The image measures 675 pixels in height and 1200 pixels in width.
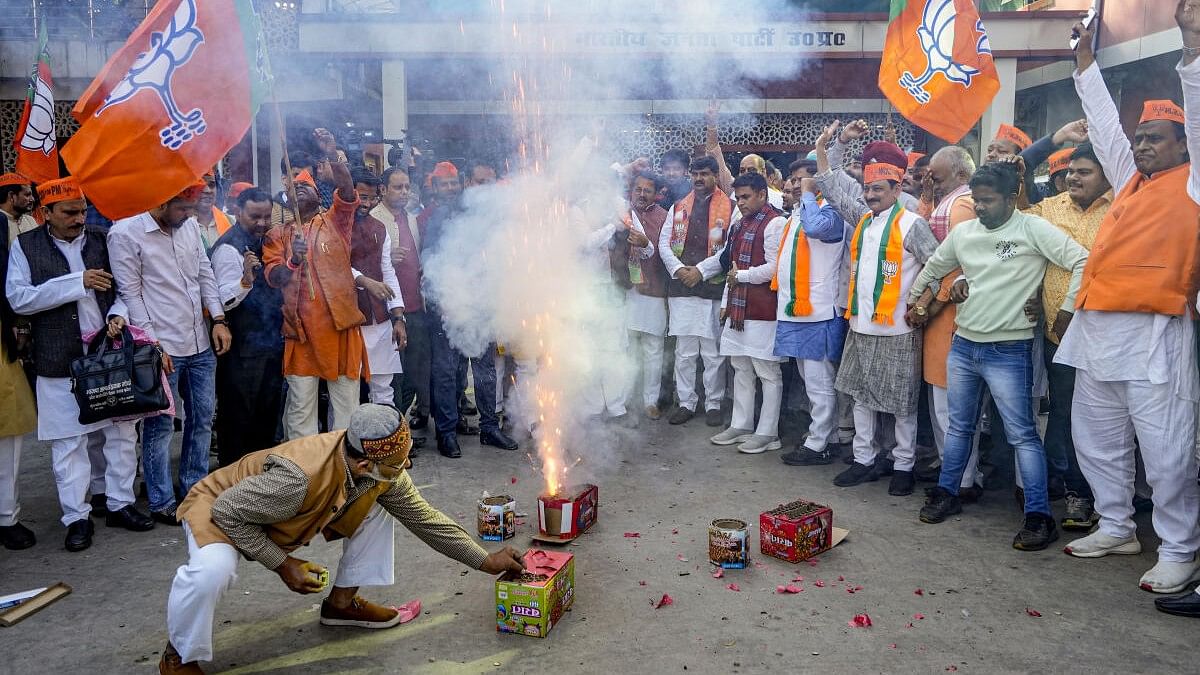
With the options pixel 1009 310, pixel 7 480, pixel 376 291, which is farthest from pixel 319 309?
pixel 1009 310

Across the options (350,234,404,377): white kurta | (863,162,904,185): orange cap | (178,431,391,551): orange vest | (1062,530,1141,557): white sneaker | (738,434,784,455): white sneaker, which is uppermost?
(863,162,904,185): orange cap

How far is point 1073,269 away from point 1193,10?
1.51 m

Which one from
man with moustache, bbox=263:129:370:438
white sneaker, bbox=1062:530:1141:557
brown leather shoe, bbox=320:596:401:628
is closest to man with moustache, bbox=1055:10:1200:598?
white sneaker, bbox=1062:530:1141:557

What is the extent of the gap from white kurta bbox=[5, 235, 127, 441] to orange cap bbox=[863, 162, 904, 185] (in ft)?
15.4

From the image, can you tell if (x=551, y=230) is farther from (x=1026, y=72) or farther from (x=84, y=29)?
(x=1026, y=72)

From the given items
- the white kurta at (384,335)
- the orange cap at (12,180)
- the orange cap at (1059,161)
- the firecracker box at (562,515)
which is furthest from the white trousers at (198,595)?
the orange cap at (1059,161)

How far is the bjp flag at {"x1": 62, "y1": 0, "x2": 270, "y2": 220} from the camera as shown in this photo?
4449 mm

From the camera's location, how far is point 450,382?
688cm

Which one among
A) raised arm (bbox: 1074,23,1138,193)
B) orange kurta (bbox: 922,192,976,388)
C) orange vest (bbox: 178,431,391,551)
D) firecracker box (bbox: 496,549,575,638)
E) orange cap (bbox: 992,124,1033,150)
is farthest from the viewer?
orange cap (bbox: 992,124,1033,150)

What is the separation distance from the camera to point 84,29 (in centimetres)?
1227

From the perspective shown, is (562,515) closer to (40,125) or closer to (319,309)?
(319,309)

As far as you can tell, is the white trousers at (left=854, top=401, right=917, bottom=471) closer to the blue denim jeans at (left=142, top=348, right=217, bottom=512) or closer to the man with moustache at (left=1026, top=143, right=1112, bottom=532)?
the man with moustache at (left=1026, top=143, right=1112, bottom=532)

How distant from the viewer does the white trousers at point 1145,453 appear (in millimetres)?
4371

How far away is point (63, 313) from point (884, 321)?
4955 mm
